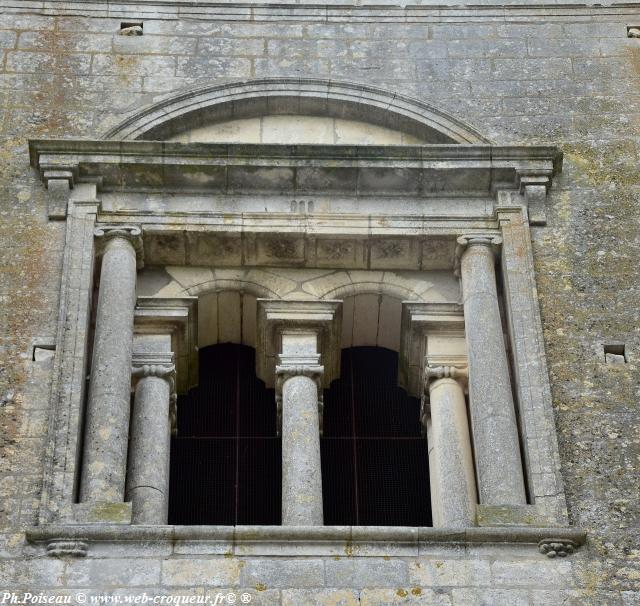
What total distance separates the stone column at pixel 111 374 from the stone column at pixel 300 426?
110 cm

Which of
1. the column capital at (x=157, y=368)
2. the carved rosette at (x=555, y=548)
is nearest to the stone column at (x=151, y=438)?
the column capital at (x=157, y=368)

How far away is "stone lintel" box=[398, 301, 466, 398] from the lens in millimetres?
15102

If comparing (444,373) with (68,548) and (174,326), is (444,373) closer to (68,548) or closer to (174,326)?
(174,326)

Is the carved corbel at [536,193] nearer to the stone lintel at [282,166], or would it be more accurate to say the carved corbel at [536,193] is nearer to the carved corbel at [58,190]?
the stone lintel at [282,166]

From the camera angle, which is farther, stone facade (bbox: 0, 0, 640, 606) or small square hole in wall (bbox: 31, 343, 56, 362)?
small square hole in wall (bbox: 31, 343, 56, 362)

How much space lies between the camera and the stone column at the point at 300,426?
1367 centimetres

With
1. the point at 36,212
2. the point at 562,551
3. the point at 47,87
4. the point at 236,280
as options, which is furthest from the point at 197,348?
the point at 562,551

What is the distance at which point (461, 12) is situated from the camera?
17266mm

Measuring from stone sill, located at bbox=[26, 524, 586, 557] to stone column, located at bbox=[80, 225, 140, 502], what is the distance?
453 millimetres

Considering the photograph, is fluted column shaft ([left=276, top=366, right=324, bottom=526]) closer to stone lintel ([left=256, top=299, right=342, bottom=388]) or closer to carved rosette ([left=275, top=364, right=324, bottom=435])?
carved rosette ([left=275, top=364, right=324, bottom=435])

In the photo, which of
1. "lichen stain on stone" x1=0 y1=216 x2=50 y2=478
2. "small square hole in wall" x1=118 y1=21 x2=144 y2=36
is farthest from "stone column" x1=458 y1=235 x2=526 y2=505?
"small square hole in wall" x1=118 y1=21 x2=144 y2=36

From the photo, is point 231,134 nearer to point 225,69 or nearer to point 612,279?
point 225,69

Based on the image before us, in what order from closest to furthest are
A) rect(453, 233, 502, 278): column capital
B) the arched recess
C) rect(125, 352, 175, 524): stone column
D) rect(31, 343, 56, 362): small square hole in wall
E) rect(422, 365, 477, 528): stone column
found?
rect(125, 352, 175, 524): stone column, rect(422, 365, 477, 528): stone column, rect(31, 343, 56, 362): small square hole in wall, rect(453, 233, 502, 278): column capital, the arched recess

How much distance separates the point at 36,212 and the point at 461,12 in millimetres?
4161
